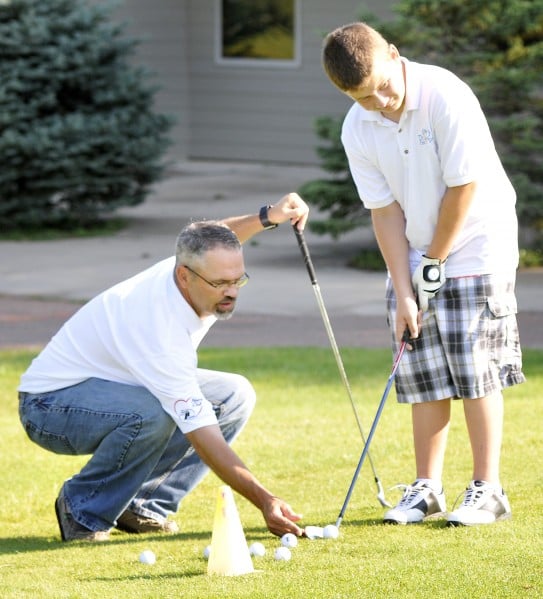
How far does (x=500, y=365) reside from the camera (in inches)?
182

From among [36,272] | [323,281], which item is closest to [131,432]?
[323,281]

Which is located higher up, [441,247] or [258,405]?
[441,247]

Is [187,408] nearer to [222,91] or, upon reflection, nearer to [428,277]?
[428,277]

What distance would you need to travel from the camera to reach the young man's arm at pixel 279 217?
492 cm

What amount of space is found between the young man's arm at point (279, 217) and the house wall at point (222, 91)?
13833 millimetres

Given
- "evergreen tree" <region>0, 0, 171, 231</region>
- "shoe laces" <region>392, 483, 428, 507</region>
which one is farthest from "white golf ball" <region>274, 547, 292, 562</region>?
"evergreen tree" <region>0, 0, 171, 231</region>

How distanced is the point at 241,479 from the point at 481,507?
3.13 feet

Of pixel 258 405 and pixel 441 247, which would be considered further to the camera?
pixel 258 405

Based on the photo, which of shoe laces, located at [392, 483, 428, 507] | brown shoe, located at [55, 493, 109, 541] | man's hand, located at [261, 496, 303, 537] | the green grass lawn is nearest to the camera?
the green grass lawn

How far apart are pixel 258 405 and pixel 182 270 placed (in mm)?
3054

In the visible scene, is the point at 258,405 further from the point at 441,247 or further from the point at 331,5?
the point at 331,5

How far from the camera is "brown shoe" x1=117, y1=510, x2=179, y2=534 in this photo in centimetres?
491

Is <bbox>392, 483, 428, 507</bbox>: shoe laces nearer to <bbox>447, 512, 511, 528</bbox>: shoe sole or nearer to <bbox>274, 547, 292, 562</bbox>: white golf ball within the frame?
<bbox>447, 512, 511, 528</bbox>: shoe sole

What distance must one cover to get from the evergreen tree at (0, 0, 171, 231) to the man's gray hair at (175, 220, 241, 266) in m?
9.58
